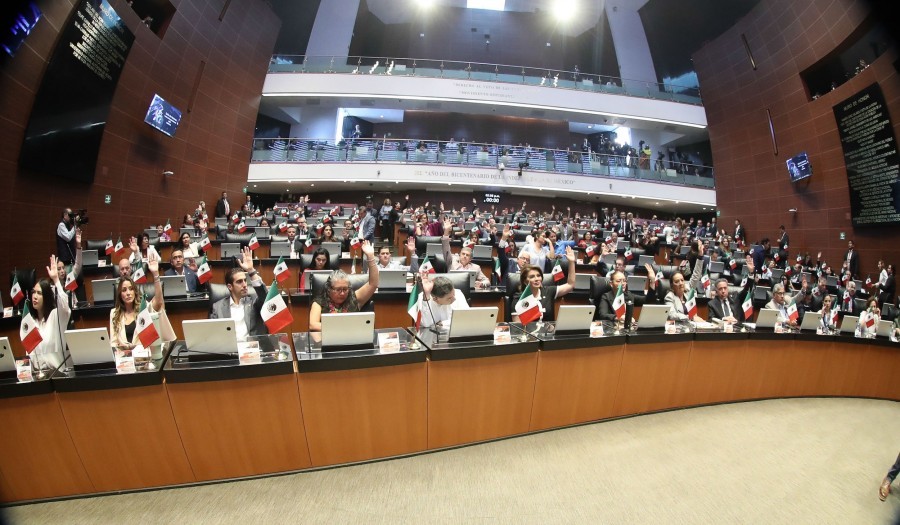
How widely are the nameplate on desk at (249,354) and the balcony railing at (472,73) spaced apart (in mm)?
16476

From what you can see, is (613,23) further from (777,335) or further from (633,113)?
(777,335)

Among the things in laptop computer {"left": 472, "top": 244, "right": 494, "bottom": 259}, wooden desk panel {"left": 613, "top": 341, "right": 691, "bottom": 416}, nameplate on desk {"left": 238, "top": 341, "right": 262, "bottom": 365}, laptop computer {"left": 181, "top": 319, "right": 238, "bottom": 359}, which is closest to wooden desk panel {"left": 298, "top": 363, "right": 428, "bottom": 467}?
nameplate on desk {"left": 238, "top": 341, "right": 262, "bottom": 365}

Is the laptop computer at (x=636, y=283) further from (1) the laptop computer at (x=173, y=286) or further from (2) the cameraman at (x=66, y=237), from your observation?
(2) the cameraman at (x=66, y=237)

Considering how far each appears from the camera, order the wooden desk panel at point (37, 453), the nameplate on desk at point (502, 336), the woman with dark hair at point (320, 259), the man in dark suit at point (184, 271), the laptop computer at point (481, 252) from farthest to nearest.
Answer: the laptop computer at point (481, 252) < the woman with dark hair at point (320, 259) < the man in dark suit at point (184, 271) < the nameplate on desk at point (502, 336) < the wooden desk panel at point (37, 453)

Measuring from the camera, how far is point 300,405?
2.43m

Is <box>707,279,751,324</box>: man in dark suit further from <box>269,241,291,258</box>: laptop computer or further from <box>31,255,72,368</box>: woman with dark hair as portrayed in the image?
<box>269,241,291,258</box>: laptop computer

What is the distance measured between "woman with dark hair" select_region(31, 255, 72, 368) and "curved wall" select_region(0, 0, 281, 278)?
6154mm

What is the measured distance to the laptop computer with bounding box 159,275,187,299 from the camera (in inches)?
178

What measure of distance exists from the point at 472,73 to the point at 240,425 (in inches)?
685

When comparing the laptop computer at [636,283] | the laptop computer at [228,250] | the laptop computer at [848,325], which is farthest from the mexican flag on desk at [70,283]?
the laptop computer at [848,325]

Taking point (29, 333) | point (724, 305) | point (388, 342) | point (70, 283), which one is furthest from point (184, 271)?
point (724, 305)

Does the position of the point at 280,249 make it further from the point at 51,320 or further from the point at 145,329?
the point at 145,329

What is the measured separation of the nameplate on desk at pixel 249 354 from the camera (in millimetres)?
2340

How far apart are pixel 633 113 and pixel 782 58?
5.07 m
